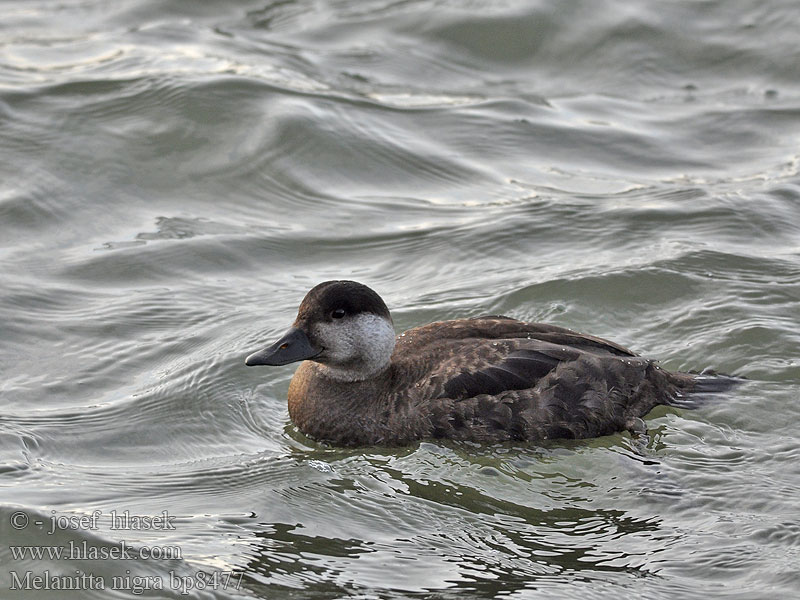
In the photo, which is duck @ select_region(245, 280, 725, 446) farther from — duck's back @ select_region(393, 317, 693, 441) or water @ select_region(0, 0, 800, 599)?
water @ select_region(0, 0, 800, 599)

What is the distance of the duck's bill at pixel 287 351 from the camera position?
22.8ft

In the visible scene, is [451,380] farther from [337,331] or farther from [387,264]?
[387,264]

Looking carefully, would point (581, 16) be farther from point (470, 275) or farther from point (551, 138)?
point (470, 275)

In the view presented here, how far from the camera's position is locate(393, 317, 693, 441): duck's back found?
6.86 meters

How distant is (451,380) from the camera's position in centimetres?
692

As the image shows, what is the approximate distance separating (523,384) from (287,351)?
Answer: 4.57 feet

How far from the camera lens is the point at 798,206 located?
10164 millimetres

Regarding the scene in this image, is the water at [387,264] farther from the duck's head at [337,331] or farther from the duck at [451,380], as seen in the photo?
the duck's head at [337,331]

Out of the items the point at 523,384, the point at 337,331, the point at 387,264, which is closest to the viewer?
the point at 523,384
